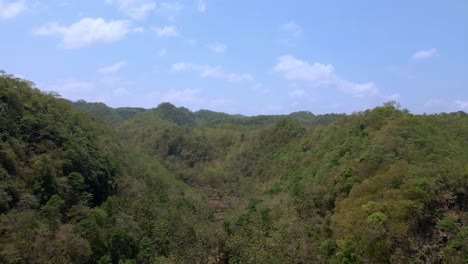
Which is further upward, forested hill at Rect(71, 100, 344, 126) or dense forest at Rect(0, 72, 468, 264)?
forested hill at Rect(71, 100, 344, 126)

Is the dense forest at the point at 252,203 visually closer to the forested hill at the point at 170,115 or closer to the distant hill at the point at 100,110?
the forested hill at the point at 170,115

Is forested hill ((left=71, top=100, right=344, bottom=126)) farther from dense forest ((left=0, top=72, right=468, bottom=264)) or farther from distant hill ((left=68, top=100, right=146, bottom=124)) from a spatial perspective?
dense forest ((left=0, top=72, right=468, bottom=264))

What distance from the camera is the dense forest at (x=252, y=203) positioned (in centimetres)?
2925

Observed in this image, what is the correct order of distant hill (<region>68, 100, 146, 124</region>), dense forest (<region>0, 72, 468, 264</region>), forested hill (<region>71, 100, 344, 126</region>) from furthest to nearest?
distant hill (<region>68, 100, 146, 124</region>)
forested hill (<region>71, 100, 344, 126</region>)
dense forest (<region>0, 72, 468, 264</region>)

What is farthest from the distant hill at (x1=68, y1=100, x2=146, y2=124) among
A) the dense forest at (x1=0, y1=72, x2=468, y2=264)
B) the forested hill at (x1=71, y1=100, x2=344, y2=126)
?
the dense forest at (x1=0, y1=72, x2=468, y2=264)

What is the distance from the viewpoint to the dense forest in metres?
29.2

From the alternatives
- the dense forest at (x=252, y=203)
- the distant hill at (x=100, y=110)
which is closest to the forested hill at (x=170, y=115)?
the distant hill at (x=100, y=110)

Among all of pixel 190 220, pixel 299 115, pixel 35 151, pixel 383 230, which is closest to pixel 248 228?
pixel 190 220

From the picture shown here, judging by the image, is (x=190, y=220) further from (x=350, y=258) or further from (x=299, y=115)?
(x=299, y=115)

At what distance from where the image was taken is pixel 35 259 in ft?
97.6

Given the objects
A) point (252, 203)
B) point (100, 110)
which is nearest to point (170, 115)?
point (100, 110)

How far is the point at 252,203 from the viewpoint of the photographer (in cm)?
4819

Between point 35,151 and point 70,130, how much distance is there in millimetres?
6913

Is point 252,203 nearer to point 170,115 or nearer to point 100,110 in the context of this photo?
point 100,110
